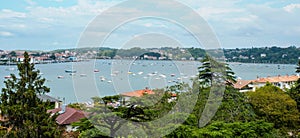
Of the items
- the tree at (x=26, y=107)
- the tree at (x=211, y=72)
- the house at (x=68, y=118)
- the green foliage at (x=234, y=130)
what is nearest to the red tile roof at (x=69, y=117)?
the house at (x=68, y=118)

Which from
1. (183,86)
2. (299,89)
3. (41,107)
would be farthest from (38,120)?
(299,89)

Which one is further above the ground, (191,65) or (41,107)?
(191,65)

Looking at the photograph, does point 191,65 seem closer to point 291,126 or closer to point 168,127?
point 168,127

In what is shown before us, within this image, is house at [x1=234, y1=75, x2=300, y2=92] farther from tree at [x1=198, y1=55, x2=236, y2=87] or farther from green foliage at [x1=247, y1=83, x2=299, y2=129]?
tree at [x1=198, y1=55, x2=236, y2=87]

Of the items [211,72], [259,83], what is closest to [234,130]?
[211,72]

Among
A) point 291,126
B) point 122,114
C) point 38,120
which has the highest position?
point 122,114

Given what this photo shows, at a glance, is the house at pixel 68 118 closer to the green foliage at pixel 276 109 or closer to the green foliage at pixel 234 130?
the green foliage at pixel 234 130
